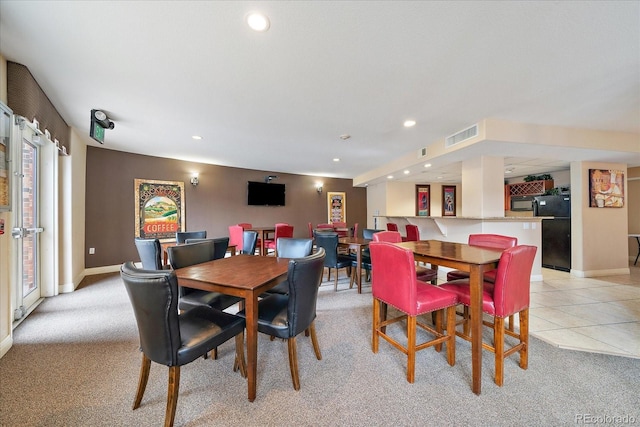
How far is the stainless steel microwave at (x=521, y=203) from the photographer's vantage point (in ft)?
22.4

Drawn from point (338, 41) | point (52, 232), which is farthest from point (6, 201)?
point (338, 41)

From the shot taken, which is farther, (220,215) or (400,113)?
(220,215)

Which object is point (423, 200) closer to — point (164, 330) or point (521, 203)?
point (521, 203)

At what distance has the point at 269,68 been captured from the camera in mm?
2277

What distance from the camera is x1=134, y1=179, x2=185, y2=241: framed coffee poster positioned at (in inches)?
215

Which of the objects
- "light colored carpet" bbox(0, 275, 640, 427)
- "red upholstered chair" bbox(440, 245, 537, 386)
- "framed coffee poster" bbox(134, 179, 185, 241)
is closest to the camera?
"light colored carpet" bbox(0, 275, 640, 427)

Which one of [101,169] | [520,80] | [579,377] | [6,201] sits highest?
[520,80]

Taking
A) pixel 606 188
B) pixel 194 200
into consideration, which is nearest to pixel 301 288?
pixel 194 200

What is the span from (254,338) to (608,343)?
10.2 feet

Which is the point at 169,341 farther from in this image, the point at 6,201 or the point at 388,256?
the point at 6,201

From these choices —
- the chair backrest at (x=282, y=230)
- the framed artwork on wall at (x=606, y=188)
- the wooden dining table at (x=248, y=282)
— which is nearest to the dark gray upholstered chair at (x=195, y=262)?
the wooden dining table at (x=248, y=282)

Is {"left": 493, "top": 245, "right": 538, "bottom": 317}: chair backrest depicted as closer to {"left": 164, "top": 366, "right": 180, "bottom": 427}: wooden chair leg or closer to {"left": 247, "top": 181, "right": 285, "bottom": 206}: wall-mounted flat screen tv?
{"left": 164, "top": 366, "right": 180, "bottom": 427}: wooden chair leg

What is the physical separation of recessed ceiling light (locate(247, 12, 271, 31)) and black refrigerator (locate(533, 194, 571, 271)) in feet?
20.5

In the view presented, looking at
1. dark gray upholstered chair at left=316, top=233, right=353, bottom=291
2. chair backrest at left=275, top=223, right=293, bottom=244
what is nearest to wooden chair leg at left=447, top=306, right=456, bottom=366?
dark gray upholstered chair at left=316, top=233, right=353, bottom=291
